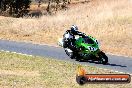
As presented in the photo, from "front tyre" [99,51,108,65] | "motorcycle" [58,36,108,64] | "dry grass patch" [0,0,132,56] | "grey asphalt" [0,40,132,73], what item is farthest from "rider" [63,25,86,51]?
"dry grass patch" [0,0,132,56]

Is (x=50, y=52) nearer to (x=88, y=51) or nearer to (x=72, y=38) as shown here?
(x=72, y=38)

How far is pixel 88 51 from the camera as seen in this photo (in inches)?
791

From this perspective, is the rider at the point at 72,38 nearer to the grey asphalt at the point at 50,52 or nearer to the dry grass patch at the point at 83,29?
the grey asphalt at the point at 50,52

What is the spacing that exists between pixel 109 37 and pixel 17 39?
22.7 ft

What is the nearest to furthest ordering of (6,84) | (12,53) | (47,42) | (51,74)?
(6,84) → (51,74) → (12,53) → (47,42)

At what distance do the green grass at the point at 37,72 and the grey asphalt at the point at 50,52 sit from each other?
1265 mm

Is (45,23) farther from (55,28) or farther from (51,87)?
(51,87)

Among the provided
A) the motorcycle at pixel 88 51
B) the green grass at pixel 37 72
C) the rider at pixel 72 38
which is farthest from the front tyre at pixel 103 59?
the green grass at pixel 37 72

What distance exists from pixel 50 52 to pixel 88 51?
368cm

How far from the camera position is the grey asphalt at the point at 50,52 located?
19.9 meters

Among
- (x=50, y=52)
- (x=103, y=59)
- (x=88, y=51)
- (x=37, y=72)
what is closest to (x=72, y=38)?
(x=88, y=51)

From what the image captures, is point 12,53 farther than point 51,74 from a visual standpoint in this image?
Yes

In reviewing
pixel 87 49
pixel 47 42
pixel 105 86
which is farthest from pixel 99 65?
pixel 47 42

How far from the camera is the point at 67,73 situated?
17.1 m
